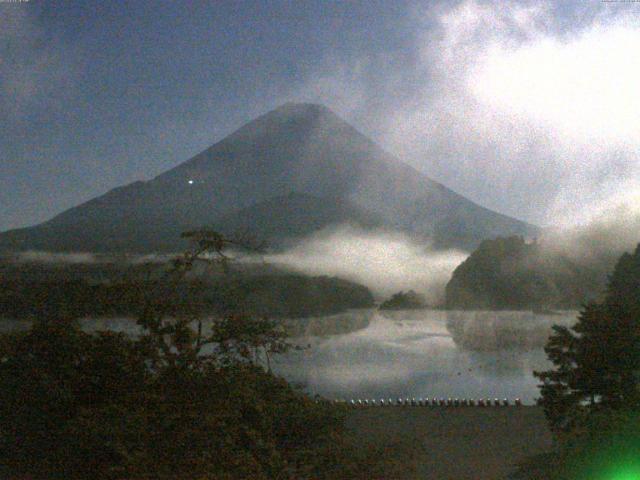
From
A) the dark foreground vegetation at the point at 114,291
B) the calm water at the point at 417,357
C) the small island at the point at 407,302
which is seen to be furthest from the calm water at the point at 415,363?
the dark foreground vegetation at the point at 114,291

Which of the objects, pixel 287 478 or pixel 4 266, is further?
pixel 4 266

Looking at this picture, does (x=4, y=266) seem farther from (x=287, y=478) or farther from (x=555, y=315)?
(x=555, y=315)

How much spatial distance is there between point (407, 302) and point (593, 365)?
100 feet

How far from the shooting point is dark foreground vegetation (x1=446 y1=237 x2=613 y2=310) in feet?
94.0

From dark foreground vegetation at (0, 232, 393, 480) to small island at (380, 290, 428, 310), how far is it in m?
32.3

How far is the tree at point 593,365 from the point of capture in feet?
29.6

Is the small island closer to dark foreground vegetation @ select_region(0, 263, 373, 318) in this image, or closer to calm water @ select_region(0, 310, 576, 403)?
calm water @ select_region(0, 310, 576, 403)

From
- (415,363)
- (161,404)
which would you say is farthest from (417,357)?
(161,404)

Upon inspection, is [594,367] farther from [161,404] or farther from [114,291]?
[114,291]

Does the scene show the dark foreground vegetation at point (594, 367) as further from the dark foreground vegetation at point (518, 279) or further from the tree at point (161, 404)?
the dark foreground vegetation at point (518, 279)

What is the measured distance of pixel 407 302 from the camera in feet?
130

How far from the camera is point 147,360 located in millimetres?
5957

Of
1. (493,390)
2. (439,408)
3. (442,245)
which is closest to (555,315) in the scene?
(493,390)

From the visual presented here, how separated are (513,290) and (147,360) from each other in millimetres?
29112
